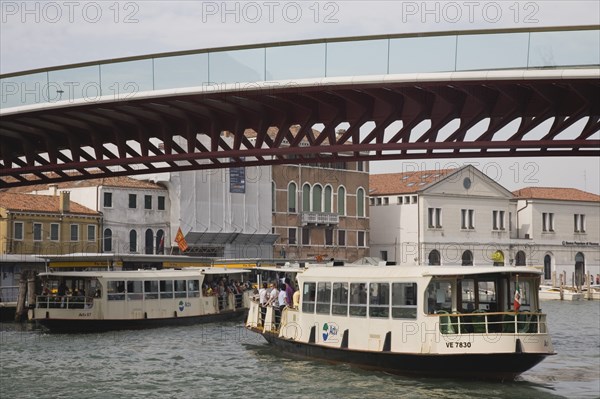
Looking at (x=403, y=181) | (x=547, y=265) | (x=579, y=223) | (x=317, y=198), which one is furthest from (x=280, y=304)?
(x=579, y=223)

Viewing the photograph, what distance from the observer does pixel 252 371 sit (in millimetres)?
23594

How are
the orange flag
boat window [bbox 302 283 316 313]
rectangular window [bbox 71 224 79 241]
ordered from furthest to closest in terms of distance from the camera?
the orange flag → rectangular window [bbox 71 224 79 241] → boat window [bbox 302 283 316 313]

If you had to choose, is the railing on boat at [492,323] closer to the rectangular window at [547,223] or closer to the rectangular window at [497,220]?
the rectangular window at [497,220]

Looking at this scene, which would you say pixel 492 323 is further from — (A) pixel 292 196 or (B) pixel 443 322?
(A) pixel 292 196

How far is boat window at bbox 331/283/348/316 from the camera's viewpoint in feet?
76.7

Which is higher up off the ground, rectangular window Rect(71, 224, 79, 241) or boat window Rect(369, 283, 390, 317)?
rectangular window Rect(71, 224, 79, 241)

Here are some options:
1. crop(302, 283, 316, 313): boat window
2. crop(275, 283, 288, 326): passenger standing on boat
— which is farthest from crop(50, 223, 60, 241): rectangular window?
crop(302, 283, 316, 313): boat window

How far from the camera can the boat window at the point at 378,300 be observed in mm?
22203

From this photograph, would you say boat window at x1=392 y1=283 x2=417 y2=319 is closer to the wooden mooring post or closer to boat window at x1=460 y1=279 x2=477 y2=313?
boat window at x1=460 y1=279 x2=477 y2=313

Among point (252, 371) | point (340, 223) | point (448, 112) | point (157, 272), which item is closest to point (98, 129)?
point (252, 371)

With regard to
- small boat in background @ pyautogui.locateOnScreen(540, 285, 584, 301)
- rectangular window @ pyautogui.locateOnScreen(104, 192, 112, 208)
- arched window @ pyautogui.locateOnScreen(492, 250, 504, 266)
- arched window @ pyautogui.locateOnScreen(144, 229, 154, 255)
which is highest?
rectangular window @ pyautogui.locateOnScreen(104, 192, 112, 208)

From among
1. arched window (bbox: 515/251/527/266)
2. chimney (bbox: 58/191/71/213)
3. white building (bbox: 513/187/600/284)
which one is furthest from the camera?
white building (bbox: 513/187/600/284)

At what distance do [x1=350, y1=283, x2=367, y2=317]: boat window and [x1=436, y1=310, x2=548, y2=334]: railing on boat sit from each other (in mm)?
2156

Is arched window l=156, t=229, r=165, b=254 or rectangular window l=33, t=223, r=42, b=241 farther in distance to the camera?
arched window l=156, t=229, r=165, b=254
